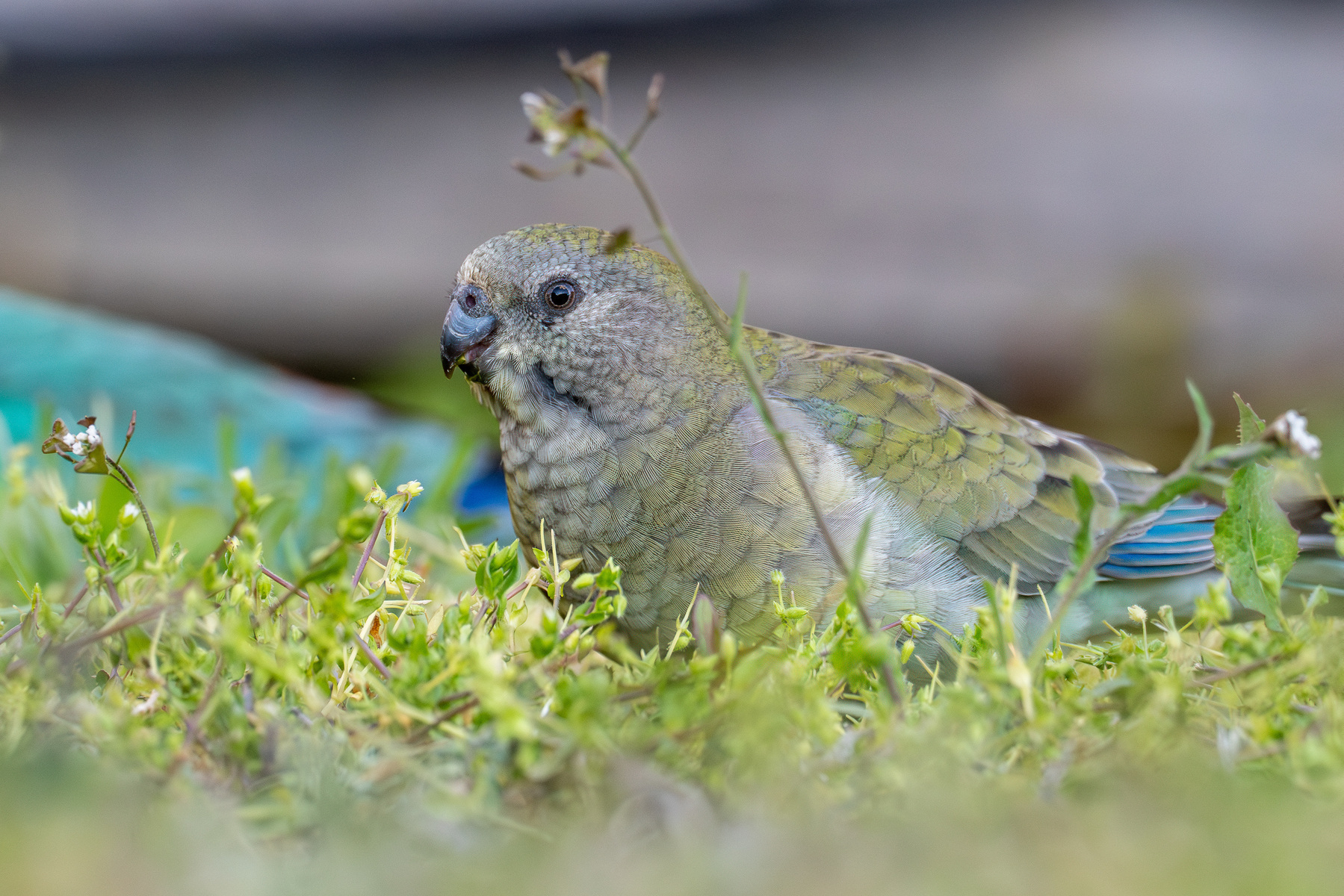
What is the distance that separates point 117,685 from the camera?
122cm

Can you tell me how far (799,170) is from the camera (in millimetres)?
4711

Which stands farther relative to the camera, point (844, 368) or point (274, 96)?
point (274, 96)

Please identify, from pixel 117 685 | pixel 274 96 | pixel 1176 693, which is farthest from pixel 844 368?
pixel 274 96

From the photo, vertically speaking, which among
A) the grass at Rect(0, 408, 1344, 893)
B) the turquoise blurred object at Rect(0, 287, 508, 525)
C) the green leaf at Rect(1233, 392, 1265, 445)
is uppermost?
the green leaf at Rect(1233, 392, 1265, 445)

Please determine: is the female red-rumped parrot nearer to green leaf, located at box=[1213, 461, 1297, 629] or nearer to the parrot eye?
the parrot eye

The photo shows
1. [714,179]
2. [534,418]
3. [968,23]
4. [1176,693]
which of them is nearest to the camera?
[1176,693]

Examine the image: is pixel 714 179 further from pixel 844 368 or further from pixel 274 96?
pixel 844 368

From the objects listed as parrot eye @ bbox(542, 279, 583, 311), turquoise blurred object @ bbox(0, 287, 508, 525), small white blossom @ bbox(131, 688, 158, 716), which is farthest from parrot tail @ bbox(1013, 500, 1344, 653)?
small white blossom @ bbox(131, 688, 158, 716)

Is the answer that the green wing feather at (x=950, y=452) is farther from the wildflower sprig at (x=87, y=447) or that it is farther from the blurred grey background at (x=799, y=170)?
the blurred grey background at (x=799, y=170)

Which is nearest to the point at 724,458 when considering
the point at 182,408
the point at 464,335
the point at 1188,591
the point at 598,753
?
the point at 464,335

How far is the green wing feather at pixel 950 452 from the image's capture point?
6.58ft

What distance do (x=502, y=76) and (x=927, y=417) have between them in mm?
3312

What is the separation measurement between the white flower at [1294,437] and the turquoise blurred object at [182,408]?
2008 mm

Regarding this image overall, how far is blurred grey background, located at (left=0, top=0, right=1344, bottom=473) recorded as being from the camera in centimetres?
445
